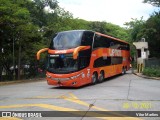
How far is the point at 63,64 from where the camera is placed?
60.8 feet

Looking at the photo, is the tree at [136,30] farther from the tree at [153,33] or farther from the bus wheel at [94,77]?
the bus wheel at [94,77]

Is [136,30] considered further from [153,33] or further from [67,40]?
[67,40]

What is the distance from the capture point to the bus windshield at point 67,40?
18.8 m

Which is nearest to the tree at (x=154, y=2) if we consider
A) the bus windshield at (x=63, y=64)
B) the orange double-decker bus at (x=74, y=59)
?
the orange double-decker bus at (x=74, y=59)

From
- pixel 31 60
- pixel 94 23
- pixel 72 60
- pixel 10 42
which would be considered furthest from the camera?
pixel 94 23

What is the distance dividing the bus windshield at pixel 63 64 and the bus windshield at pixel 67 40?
617mm

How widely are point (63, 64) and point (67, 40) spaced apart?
1584 millimetres

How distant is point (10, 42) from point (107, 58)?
10246mm

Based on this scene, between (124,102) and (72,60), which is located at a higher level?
(72,60)

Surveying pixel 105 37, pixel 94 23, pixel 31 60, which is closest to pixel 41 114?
pixel 105 37

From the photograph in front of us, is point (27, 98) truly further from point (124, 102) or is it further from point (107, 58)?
point (107, 58)

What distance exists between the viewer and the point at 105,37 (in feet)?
78.1

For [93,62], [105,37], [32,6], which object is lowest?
[93,62]

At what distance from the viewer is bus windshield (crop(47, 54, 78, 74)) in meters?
18.3
